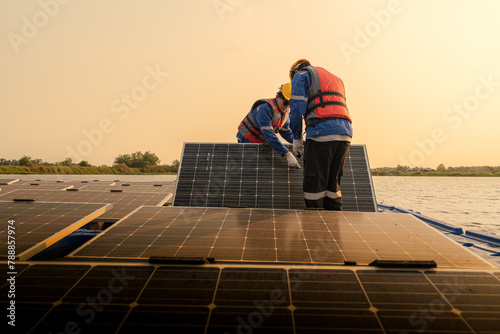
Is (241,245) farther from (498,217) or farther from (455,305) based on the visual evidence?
(498,217)

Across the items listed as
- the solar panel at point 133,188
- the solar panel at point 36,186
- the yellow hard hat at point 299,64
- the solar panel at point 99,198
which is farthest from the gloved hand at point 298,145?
the solar panel at point 36,186

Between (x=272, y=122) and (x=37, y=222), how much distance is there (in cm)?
476

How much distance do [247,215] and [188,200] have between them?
1.84 meters

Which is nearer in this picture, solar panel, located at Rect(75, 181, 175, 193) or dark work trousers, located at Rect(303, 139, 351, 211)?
dark work trousers, located at Rect(303, 139, 351, 211)

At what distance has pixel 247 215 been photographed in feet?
11.6

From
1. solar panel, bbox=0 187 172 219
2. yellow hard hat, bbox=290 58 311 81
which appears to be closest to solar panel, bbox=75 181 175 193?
solar panel, bbox=0 187 172 219

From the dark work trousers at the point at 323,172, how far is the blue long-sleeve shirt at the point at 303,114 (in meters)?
0.16

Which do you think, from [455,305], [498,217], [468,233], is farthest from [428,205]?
[455,305]

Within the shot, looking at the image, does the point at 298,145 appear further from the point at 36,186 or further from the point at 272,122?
the point at 36,186

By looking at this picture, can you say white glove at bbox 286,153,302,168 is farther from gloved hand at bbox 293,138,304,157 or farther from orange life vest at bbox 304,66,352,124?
orange life vest at bbox 304,66,352,124

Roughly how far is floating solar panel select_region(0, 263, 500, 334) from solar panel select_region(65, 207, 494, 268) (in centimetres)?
24

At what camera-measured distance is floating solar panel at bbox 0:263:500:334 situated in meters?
1.47

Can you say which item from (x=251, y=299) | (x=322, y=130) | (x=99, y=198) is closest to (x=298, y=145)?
(x=322, y=130)

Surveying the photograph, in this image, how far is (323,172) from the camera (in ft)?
14.1
